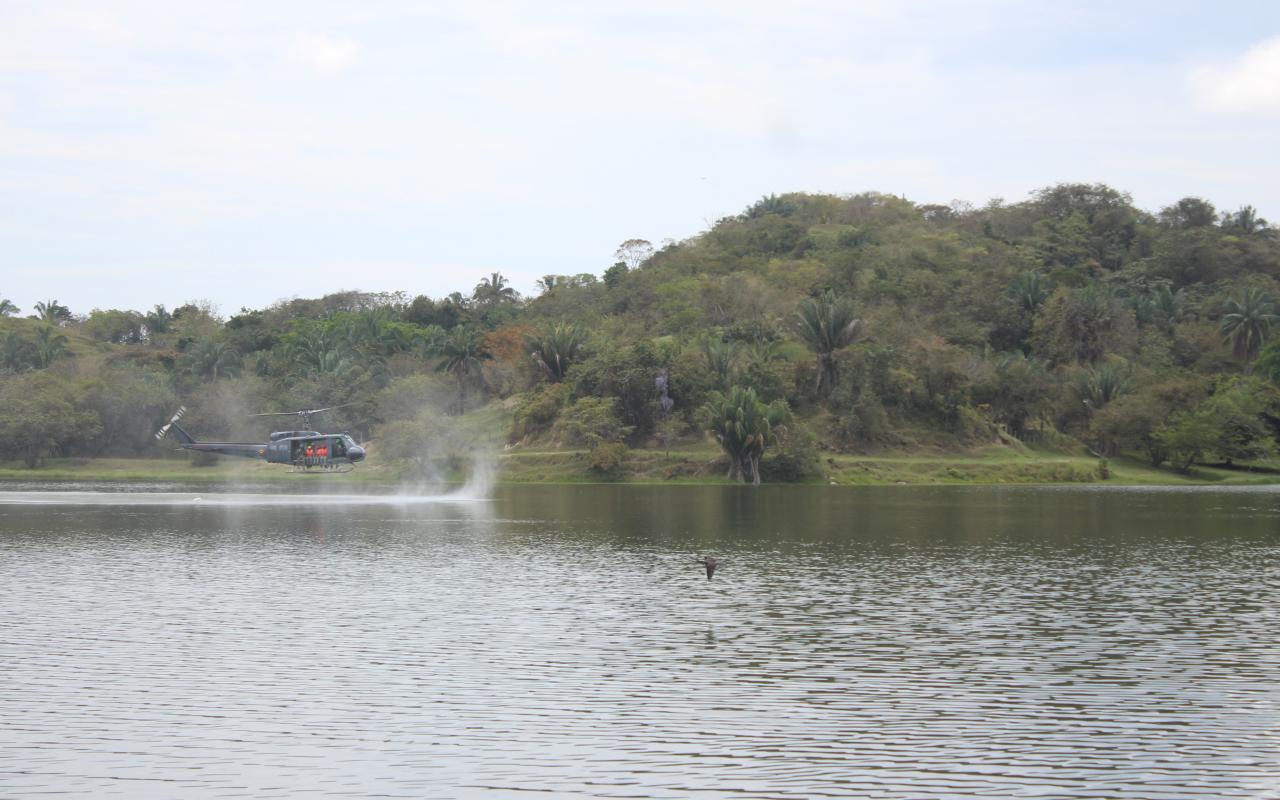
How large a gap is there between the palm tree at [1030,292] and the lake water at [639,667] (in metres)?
89.2

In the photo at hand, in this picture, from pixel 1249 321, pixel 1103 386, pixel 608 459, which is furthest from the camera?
pixel 1249 321

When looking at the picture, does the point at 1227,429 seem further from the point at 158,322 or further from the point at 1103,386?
the point at 158,322

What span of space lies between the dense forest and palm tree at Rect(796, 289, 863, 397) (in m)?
0.22

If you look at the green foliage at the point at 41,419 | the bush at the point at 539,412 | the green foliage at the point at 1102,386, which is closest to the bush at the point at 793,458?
the bush at the point at 539,412

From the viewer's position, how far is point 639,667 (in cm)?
2369

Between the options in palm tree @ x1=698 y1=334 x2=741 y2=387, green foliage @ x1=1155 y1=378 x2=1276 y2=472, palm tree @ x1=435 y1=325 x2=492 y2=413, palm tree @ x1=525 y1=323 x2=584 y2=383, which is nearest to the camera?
green foliage @ x1=1155 y1=378 x2=1276 y2=472

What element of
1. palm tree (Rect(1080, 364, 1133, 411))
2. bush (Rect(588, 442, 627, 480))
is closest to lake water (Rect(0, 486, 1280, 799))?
bush (Rect(588, 442, 627, 480))

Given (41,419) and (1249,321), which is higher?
A: (1249,321)

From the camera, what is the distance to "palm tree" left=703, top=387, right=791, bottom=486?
9712 cm

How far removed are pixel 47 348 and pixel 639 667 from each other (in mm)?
143279

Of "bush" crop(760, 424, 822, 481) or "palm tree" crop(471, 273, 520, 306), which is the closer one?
"bush" crop(760, 424, 822, 481)

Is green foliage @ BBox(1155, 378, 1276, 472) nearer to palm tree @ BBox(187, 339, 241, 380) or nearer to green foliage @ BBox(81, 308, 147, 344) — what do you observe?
palm tree @ BBox(187, 339, 241, 380)

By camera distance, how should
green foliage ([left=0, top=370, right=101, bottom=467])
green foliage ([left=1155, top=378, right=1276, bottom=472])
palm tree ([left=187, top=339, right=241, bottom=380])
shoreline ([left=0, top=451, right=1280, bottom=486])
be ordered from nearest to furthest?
shoreline ([left=0, top=451, right=1280, bottom=486])
green foliage ([left=1155, top=378, right=1276, bottom=472])
green foliage ([left=0, top=370, right=101, bottom=467])
palm tree ([left=187, top=339, right=241, bottom=380])

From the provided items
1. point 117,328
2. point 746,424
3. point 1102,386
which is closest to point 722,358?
point 746,424
